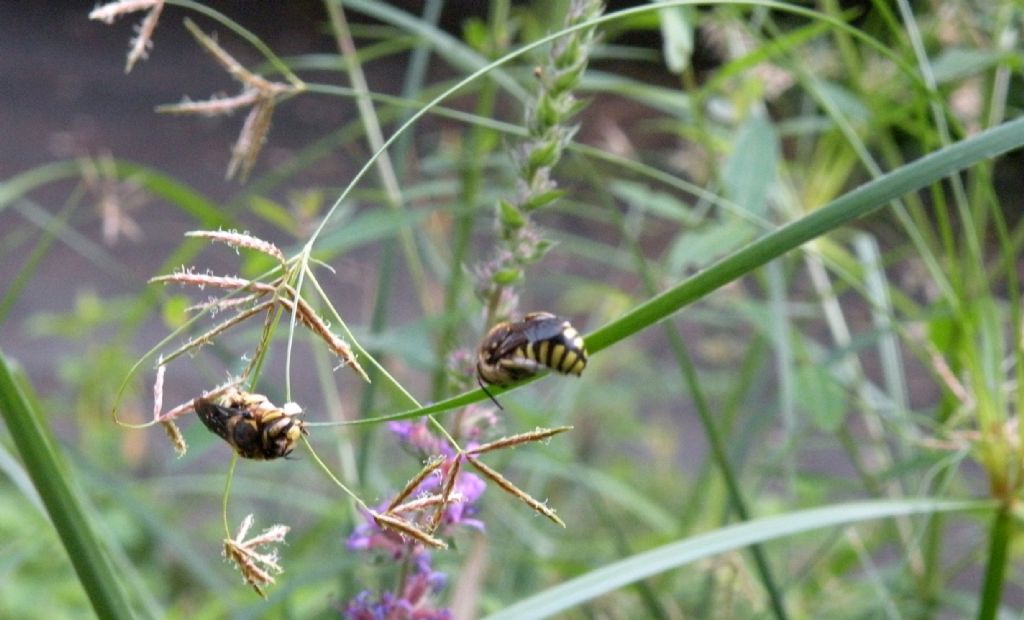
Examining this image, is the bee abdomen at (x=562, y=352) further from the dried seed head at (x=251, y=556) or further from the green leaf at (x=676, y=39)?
the green leaf at (x=676, y=39)

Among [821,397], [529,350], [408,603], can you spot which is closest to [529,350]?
[529,350]

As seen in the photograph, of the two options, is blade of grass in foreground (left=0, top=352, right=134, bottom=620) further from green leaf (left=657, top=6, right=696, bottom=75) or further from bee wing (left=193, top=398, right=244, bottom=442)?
green leaf (left=657, top=6, right=696, bottom=75)

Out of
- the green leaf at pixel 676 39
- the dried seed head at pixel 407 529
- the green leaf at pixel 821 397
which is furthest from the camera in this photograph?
the green leaf at pixel 821 397

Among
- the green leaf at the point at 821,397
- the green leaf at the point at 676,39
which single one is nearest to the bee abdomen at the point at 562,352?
the green leaf at the point at 676,39

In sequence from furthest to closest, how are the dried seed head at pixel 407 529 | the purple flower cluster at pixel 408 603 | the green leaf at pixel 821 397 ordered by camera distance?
the green leaf at pixel 821 397 < the purple flower cluster at pixel 408 603 < the dried seed head at pixel 407 529

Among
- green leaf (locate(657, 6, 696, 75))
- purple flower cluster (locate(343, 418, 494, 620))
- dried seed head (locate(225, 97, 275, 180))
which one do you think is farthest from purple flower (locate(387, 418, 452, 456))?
green leaf (locate(657, 6, 696, 75))

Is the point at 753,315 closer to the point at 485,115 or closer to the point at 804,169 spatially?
the point at 485,115
